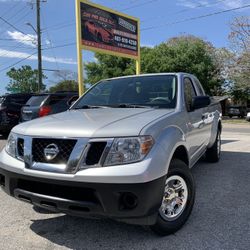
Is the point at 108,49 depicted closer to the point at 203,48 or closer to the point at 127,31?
the point at 127,31

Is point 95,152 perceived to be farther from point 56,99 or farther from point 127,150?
point 56,99

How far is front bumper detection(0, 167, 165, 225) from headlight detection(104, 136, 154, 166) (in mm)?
226

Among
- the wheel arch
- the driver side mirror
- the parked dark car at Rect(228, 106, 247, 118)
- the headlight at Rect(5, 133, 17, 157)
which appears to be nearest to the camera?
the headlight at Rect(5, 133, 17, 157)

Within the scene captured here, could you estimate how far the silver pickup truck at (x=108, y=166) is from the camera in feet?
10.8

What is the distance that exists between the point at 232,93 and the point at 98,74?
1555 centimetres

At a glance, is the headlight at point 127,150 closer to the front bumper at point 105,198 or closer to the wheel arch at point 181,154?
the front bumper at point 105,198

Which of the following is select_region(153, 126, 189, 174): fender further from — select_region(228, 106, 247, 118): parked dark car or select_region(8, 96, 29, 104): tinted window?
select_region(228, 106, 247, 118): parked dark car

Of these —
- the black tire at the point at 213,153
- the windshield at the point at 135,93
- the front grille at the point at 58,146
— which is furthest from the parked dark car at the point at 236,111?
the front grille at the point at 58,146

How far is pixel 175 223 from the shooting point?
3873 millimetres

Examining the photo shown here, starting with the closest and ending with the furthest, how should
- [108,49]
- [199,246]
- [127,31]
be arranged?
[199,246]
[108,49]
[127,31]

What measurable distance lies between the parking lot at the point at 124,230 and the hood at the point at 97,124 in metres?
1.09

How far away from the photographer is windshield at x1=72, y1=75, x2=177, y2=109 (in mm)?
4841

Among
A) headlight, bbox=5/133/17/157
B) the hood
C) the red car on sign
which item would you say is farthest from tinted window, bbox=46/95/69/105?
headlight, bbox=5/133/17/157

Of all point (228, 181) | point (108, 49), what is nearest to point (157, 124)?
point (228, 181)
